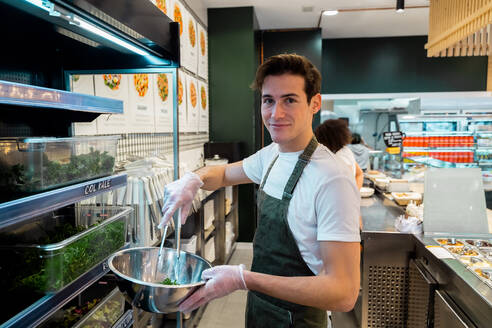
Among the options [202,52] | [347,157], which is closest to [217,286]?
[347,157]

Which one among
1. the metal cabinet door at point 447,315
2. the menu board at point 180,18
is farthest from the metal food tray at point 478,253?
the menu board at point 180,18

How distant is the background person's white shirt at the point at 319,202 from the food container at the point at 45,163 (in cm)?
76

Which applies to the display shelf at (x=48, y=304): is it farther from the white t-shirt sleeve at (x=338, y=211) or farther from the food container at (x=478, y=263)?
the food container at (x=478, y=263)

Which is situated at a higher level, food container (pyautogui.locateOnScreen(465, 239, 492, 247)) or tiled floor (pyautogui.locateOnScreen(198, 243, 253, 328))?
food container (pyautogui.locateOnScreen(465, 239, 492, 247))

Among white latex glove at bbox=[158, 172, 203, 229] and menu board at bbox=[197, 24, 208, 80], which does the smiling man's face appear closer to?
white latex glove at bbox=[158, 172, 203, 229]

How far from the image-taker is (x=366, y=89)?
22.5ft

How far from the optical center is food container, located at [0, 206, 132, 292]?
115 centimetres

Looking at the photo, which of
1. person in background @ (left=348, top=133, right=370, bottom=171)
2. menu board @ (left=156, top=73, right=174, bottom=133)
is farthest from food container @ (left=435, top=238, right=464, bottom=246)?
person in background @ (left=348, top=133, right=370, bottom=171)

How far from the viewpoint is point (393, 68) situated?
264 inches

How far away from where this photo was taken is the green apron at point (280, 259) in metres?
1.39

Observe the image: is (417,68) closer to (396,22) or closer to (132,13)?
(396,22)

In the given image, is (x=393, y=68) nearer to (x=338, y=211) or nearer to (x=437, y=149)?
(x=437, y=149)

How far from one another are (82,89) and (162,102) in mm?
1207

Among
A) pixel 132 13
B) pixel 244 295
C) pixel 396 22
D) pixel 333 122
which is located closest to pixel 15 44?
pixel 132 13
